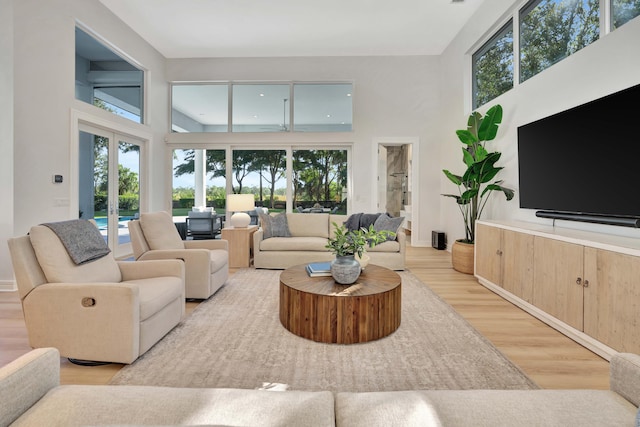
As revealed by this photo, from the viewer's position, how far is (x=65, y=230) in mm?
2283

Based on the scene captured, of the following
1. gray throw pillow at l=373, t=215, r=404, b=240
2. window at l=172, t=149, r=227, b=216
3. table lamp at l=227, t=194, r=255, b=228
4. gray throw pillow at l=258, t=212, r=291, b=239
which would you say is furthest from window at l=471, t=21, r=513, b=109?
window at l=172, t=149, r=227, b=216

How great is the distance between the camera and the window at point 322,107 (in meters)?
6.71

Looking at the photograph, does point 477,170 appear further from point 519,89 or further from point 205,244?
point 205,244

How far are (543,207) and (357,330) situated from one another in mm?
2383

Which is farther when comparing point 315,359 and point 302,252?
point 302,252

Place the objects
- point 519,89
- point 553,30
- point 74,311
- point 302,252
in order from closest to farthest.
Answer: point 74,311 < point 553,30 < point 519,89 < point 302,252

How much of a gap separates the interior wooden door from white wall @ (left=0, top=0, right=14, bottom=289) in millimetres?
5345

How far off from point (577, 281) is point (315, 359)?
199 centimetres

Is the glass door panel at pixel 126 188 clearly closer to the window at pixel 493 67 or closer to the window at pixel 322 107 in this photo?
the window at pixel 322 107

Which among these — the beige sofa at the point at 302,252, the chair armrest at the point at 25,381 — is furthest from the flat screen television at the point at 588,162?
the chair armrest at the point at 25,381

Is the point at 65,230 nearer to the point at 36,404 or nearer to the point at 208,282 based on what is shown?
the point at 208,282

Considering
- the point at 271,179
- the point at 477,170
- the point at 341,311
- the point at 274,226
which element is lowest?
the point at 341,311

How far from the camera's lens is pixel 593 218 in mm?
2693

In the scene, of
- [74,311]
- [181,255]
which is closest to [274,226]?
[181,255]
